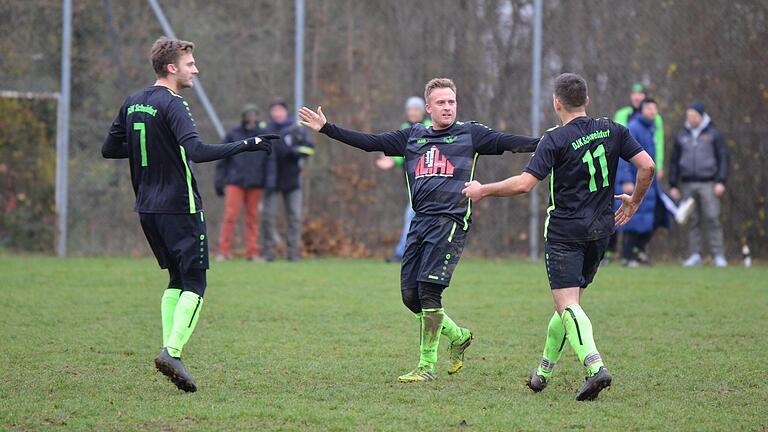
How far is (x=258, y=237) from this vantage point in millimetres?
16156

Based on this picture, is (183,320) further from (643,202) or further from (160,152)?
(643,202)

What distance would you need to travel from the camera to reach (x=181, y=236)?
20.1ft

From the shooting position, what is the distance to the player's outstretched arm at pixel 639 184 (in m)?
5.92

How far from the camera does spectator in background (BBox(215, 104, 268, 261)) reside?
48.3 ft

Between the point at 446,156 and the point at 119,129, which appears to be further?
the point at 446,156

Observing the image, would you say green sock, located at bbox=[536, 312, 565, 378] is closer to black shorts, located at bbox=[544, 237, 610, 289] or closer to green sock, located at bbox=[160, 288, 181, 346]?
black shorts, located at bbox=[544, 237, 610, 289]

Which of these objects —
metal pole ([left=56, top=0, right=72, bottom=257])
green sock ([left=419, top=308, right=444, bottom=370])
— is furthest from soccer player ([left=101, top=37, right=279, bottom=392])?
metal pole ([left=56, top=0, right=72, bottom=257])

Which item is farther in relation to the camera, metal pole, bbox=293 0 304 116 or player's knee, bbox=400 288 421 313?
metal pole, bbox=293 0 304 116

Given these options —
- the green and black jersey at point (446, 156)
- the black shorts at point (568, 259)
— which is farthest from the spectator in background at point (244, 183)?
the black shorts at point (568, 259)

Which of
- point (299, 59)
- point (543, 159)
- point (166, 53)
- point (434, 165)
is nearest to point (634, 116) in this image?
point (299, 59)

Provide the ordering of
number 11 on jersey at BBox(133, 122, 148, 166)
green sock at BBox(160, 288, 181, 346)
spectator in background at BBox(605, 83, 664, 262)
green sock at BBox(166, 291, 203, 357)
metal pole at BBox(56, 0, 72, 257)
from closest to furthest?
green sock at BBox(166, 291, 203, 357) → number 11 on jersey at BBox(133, 122, 148, 166) → green sock at BBox(160, 288, 181, 346) → spectator in background at BBox(605, 83, 664, 262) → metal pole at BBox(56, 0, 72, 257)

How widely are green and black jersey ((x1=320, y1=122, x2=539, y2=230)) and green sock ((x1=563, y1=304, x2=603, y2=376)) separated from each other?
3.27ft

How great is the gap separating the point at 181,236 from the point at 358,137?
1.27 metres

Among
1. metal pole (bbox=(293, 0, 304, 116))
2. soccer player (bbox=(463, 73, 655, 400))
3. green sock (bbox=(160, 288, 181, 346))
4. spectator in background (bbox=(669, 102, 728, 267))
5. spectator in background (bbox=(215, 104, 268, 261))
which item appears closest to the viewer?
soccer player (bbox=(463, 73, 655, 400))
